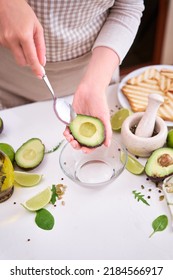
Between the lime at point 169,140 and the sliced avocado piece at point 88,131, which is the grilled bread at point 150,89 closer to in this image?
the lime at point 169,140

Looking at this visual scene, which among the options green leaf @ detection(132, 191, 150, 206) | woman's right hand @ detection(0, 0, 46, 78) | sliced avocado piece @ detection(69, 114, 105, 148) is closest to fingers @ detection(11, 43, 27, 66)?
woman's right hand @ detection(0, 0, 46, 78)

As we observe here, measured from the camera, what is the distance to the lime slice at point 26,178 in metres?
0.96

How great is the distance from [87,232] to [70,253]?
0.20 feet

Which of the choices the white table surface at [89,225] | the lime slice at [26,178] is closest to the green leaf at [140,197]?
the white table surface at [89,225]

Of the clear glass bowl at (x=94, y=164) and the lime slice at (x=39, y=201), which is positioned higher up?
the clear glass bowl at (x=94, y=164)

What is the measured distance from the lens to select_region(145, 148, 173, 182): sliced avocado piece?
2.99ft

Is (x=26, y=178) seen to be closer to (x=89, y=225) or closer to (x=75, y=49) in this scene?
(x=89, y=225)

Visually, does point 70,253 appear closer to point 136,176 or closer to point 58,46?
point 136,176

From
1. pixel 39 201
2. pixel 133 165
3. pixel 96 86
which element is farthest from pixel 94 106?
pixel 39 201

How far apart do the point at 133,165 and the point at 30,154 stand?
275 mm

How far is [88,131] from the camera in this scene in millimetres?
914

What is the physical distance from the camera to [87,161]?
99 cm
